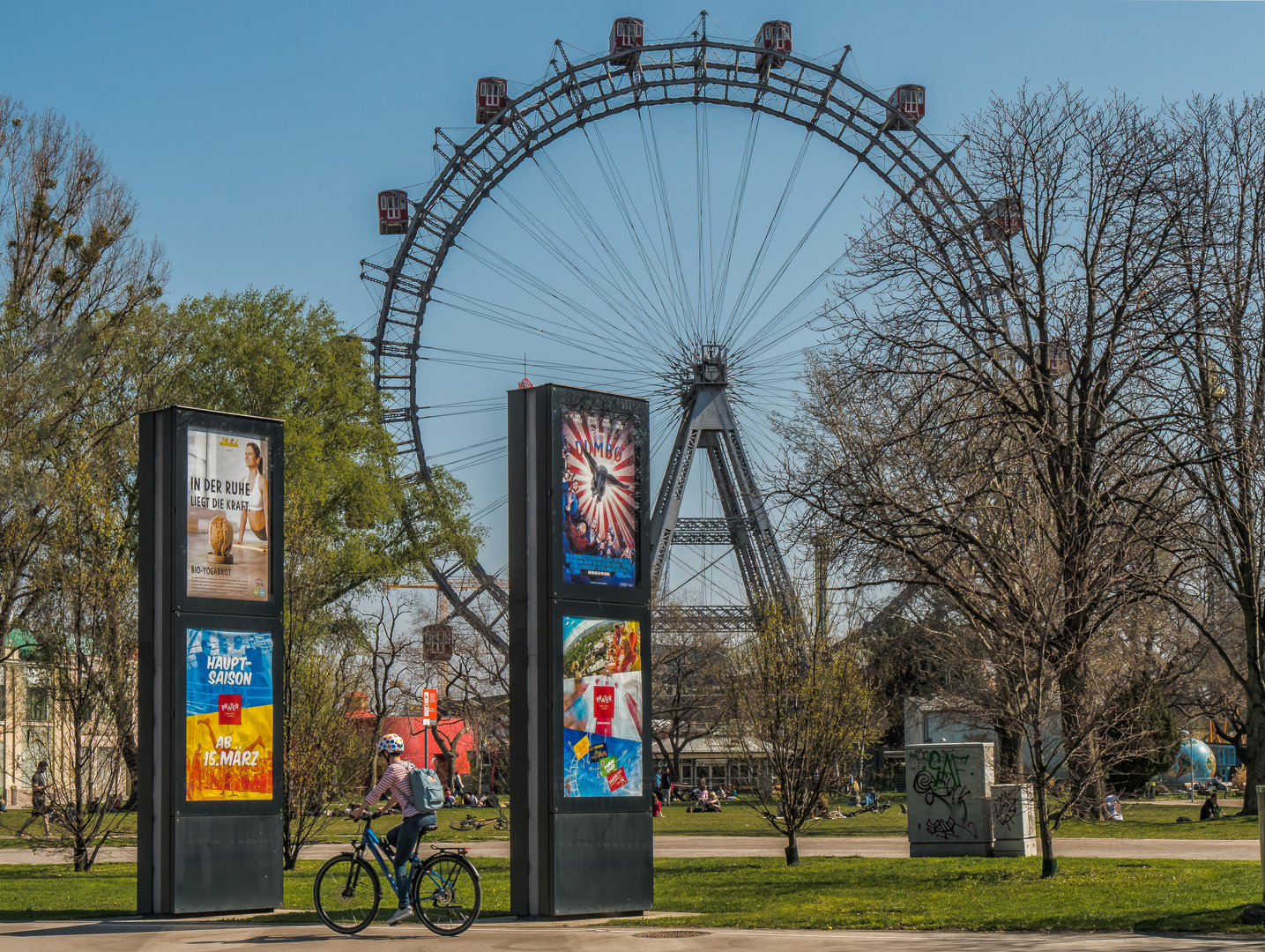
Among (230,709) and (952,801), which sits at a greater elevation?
(230,709)

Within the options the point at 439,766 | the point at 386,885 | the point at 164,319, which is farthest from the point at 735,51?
the point at 439,766

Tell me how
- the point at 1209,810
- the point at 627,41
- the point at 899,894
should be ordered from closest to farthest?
the point at 899,894 → the point at 1209,810 → the point at 627,41

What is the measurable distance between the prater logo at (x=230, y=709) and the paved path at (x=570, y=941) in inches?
Result: 101

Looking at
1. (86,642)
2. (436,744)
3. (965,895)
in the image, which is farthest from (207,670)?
(436,744)

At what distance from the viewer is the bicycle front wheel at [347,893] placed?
12.6 m

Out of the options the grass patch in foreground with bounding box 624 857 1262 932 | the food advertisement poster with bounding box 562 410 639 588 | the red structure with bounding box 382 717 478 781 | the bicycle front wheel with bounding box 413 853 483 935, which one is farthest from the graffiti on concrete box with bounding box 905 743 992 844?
the red structure with bounding box 382 717 478 781

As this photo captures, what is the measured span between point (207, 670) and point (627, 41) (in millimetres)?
31047

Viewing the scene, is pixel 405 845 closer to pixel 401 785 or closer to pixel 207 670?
pixel 401 785

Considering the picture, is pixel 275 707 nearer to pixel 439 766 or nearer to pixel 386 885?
pixel 386 885

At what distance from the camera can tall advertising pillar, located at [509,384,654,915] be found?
45.2 ft

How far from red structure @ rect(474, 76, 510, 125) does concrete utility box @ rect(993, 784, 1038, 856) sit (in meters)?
28.2

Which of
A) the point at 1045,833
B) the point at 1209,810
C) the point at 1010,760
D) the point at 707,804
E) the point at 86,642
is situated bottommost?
the point at 707,804

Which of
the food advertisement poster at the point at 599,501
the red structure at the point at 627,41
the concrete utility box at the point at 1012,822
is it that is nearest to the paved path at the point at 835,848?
the concrete utility box at the point at 1012,822

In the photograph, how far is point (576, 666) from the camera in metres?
14.2
